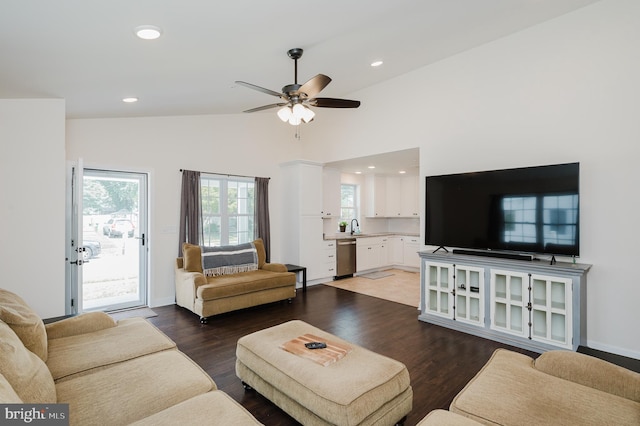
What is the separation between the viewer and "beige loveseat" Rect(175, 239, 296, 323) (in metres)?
4.40

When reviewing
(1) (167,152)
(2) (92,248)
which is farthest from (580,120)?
(2) (92,248)

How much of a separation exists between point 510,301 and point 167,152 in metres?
5.23

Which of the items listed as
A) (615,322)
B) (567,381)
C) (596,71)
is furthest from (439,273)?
(596,71)

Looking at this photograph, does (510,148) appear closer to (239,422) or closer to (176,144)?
(239,422)

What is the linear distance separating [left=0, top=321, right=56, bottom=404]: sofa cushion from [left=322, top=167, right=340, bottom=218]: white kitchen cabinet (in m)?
5.80

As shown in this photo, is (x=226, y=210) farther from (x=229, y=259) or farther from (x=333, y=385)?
(x=333, y=385)

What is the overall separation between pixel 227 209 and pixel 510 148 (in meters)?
4.55

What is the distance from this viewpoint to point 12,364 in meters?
1.50

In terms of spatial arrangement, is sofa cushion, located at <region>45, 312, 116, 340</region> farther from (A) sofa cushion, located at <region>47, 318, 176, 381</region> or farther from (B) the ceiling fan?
(B) the ceiling fan

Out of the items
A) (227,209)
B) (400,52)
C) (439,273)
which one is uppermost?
(400,52)

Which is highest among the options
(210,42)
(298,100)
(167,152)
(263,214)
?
(210,42)

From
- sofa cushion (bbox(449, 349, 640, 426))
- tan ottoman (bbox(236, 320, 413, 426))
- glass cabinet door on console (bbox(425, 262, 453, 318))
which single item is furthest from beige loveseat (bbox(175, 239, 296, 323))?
sofa cushion (bbox(449, 349, 640, 426))

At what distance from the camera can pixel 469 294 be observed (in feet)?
13.1

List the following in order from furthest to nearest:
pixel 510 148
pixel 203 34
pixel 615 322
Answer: pixel 510 148
pixel 615 322
pixel 203 34
